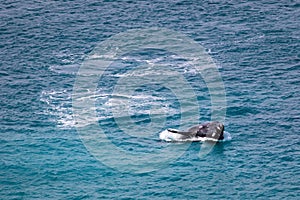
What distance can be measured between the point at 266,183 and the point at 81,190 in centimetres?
4498

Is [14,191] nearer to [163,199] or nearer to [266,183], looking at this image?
[163,199]

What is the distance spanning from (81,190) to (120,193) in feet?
32.0

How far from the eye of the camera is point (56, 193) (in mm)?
198375

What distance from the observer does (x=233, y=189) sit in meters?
198

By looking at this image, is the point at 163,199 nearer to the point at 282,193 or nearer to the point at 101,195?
the point at 101,195

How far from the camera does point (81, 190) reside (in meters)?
200

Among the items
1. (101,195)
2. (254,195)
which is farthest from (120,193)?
(254,195)

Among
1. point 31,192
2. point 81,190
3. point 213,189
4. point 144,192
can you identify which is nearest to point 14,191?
point 31,192

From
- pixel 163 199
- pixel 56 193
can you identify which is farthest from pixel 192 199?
pixel 56 193

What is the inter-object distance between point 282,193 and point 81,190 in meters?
48.3

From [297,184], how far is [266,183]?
7.43 m

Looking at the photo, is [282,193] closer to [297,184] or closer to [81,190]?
[297,184]

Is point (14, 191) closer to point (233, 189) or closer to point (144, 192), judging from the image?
point (144, 192)

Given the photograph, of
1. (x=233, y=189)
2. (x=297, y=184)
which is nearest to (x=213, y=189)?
(x=233, y=189)
